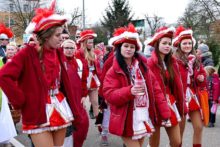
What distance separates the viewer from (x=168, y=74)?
4992 millimetres

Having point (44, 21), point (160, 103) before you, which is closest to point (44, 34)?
point (44, 21)

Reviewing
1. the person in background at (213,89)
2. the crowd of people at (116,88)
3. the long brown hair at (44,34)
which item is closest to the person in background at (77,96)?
the crowd of people at (116,88)

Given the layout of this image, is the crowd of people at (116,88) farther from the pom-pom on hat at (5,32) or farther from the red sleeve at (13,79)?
the pom-pom on hat at (5,32)

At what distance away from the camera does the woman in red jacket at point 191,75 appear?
5.54 meters

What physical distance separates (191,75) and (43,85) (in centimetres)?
266

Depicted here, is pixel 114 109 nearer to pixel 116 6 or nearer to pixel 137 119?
pixel 137 119

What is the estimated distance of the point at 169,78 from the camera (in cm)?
498

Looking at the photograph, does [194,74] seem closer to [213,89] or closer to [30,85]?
[30,85]

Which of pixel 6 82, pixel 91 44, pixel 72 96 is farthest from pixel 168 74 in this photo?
pixel 91 44

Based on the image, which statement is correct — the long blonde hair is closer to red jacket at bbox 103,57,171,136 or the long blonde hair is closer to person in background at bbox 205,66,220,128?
person in background at bbox 205,66,220,128

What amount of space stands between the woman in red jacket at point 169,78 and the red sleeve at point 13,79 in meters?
1.90

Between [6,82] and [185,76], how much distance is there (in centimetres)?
283

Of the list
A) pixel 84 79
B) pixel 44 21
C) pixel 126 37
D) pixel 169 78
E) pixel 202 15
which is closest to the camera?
pixel 44 21

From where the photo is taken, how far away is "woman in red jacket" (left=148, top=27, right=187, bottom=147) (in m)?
4.90
